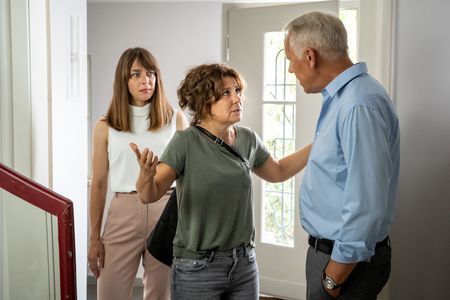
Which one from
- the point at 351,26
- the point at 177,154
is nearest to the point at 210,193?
the point at 177,154

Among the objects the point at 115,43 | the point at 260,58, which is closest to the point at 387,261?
the point at 260,58

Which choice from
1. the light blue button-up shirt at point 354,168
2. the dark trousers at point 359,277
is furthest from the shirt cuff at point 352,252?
the dark trousers at point 359,277

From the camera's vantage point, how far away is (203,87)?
1707 millimetres

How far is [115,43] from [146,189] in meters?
2.63

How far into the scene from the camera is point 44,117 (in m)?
2.03

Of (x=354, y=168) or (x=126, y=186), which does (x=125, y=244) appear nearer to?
(x=126, y=186)

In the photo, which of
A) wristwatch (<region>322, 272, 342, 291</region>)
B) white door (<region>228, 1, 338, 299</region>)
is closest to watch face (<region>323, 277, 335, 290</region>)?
wristwatch (<region>322, 272, 342, 291</region>)

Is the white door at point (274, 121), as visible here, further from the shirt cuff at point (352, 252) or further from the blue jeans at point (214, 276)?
the shirt cuff at point (352, 252)

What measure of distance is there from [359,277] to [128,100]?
119cm

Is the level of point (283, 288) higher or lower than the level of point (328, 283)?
lower

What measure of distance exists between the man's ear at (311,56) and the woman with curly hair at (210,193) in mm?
299

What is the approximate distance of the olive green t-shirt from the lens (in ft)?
5.39

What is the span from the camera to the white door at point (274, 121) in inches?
141

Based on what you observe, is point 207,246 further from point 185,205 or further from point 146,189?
point 146,189
